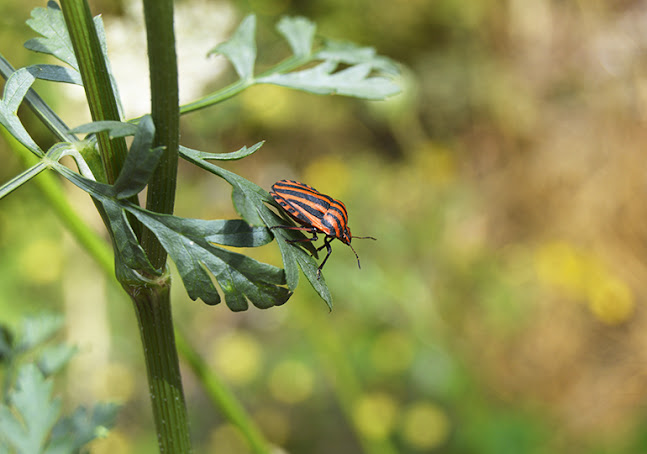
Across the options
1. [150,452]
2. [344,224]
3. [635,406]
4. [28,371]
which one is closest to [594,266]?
[635,406]

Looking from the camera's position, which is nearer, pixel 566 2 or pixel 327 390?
pixel 327 390

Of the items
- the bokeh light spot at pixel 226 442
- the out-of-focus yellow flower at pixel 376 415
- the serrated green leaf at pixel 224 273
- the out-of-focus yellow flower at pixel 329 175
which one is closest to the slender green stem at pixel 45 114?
the serrated green leaf at pixel 224 273

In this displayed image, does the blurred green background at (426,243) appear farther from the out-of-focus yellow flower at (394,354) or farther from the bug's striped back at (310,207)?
the bug's striped back at (310,207)

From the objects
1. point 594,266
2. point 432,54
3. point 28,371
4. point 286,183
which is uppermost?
point 286,183

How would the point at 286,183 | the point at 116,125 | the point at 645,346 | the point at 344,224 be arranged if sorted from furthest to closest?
the point at 645,346
the point at 344,224
the point at 286,183
the point at 116,125

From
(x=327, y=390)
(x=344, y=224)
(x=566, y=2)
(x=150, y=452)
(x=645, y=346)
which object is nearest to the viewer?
(x=344, y=224)

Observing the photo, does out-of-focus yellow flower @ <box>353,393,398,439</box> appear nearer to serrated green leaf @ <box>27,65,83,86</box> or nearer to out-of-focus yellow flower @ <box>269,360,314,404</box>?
out-of-focus yellow flower @ <box>269,360,314,404</box>

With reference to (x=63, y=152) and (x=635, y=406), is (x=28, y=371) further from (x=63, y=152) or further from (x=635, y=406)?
(x=635, y=406)
